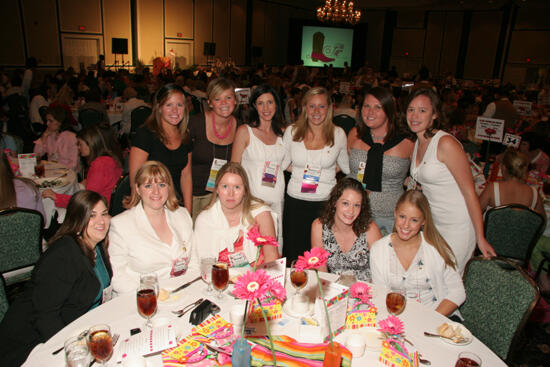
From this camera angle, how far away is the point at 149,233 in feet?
7.74

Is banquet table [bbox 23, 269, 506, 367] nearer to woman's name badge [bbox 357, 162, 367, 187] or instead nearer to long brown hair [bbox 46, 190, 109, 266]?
long brown hair [bbox 46, 190, 109, 266]

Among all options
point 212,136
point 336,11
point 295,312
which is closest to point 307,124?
point 212,136

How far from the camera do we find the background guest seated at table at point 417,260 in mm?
2164

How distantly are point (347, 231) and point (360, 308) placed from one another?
78cm

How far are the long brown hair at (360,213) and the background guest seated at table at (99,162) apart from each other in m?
1.98

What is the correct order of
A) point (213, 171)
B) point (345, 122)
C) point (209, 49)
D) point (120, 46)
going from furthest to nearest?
point (209, 49) → point (120, 46) → point (345, 122) → point (213, 171)

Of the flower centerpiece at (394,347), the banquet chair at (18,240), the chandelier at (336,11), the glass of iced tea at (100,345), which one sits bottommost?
the banquet chair at (18,240)

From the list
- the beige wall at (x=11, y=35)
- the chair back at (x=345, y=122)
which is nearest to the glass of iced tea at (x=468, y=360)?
the chair back at (x=345, y=122)

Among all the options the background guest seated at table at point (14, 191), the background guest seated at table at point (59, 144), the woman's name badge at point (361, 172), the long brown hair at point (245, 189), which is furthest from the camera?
the background guest seated at table at point (59, 144)

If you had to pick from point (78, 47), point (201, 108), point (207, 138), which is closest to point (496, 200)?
point (207, 138)

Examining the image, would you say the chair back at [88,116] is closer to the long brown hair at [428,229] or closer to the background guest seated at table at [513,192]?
A: the long brown hair at [428,229]

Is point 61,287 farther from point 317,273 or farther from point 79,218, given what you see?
point 317,273

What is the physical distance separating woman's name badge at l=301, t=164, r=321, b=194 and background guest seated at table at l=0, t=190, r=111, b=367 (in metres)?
1.57

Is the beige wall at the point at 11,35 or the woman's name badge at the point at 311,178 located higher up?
the beige wall at the point at 11,35
